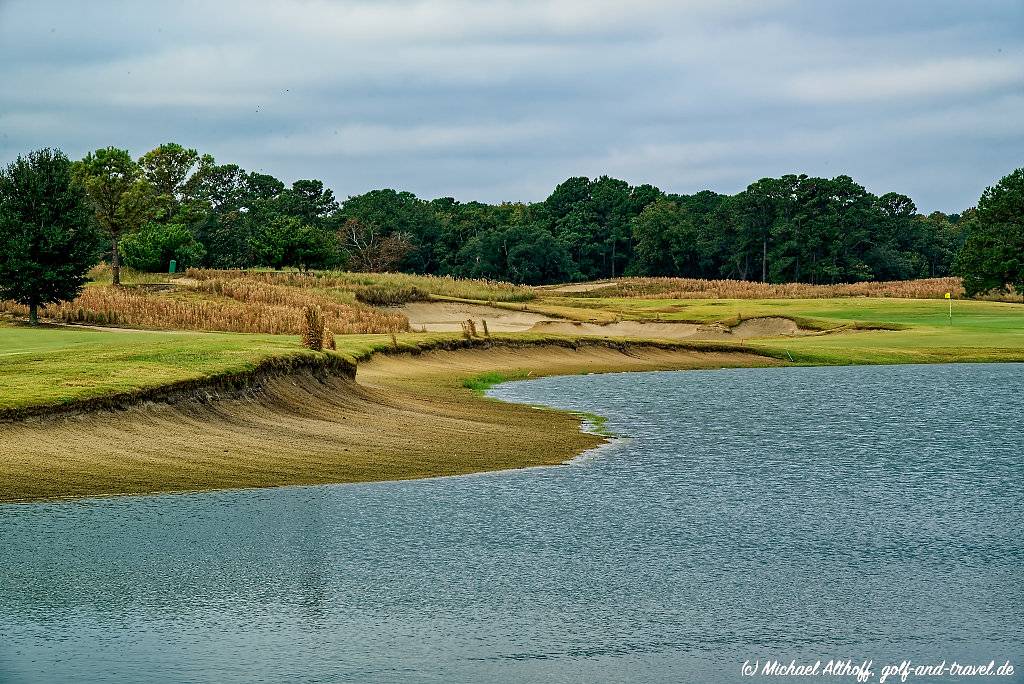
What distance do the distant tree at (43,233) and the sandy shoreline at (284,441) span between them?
21.8 m

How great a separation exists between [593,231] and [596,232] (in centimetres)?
43

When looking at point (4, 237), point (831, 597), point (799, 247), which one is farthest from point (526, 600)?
point (799, 247)

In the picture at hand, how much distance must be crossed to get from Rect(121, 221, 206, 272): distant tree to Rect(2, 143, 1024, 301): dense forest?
2485 cm

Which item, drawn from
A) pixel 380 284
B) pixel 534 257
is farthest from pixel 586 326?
pixel 534 257

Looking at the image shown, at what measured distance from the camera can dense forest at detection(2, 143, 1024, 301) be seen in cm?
12812

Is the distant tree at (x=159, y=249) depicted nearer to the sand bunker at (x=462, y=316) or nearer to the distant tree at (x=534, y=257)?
the sand bunker at (x=462, y=316)

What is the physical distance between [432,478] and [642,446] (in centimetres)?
552

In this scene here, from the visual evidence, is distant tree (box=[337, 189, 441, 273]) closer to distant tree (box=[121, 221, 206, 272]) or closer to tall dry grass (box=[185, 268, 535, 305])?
distant tree (box=[121, 221, 206, 272])

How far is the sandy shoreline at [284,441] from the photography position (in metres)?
15.9

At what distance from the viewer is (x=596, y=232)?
154875 millimetres

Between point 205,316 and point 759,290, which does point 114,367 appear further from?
point 759,290

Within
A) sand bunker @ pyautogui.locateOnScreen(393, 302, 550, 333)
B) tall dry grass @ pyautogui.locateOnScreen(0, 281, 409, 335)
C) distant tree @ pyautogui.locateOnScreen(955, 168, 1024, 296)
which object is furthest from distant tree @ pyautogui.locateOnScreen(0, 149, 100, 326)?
distant tree @ pyautogui.locateOnScreen(955, 168, 1024, 296)

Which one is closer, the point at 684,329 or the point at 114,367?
the point at 114,367

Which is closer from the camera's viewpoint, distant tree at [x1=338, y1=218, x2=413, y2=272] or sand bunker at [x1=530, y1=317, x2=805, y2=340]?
sand bunker at [x1=530, y1=317, x2=805, y2=340]
